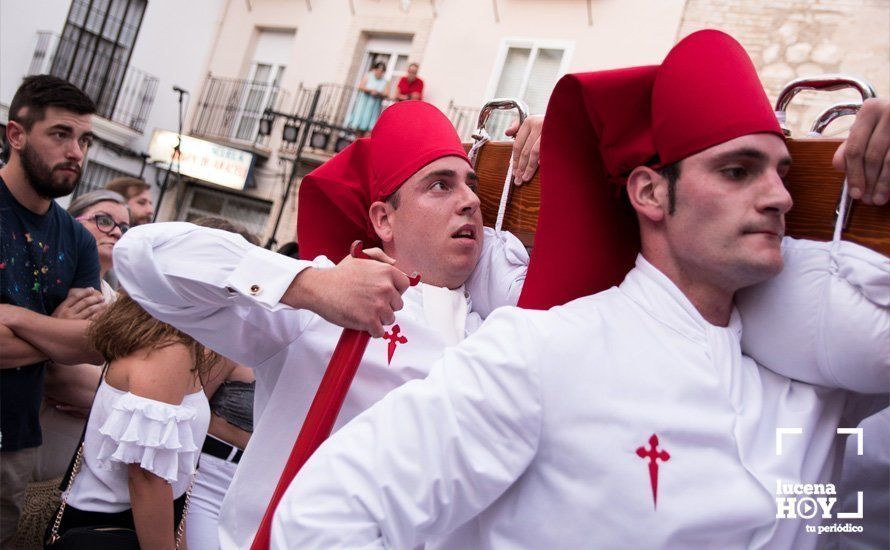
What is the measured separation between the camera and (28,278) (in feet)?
10.9

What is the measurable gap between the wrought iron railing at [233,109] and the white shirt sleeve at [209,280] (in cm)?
1480

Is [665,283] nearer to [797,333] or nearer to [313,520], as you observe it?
[797,333]

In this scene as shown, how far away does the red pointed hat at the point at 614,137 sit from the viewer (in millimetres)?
1714

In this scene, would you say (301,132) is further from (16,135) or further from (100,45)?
(16,135)

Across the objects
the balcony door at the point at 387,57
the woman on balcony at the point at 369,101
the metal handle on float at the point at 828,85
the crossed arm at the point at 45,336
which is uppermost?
the balcony door at the point at 387,57

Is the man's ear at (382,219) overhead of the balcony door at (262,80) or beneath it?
beneath

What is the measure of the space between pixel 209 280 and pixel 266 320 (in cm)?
28

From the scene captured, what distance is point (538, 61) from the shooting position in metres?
13.5

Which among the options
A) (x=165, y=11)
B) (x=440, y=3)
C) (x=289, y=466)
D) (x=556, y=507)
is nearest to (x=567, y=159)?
(x=556, y=507)

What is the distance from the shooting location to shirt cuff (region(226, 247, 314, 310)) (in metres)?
1.97

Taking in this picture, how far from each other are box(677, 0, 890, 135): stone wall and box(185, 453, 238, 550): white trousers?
8815 mm

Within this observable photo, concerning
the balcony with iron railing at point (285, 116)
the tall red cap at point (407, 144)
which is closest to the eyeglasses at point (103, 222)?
the tall red cap at point (407, 144)

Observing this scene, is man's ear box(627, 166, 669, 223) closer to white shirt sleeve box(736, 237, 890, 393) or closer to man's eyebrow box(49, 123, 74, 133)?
white shirt sleeve box(736, 237, 890, 393)

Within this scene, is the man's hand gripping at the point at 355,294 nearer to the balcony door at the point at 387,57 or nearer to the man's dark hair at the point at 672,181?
the man's dark hair at the point at 672,181
